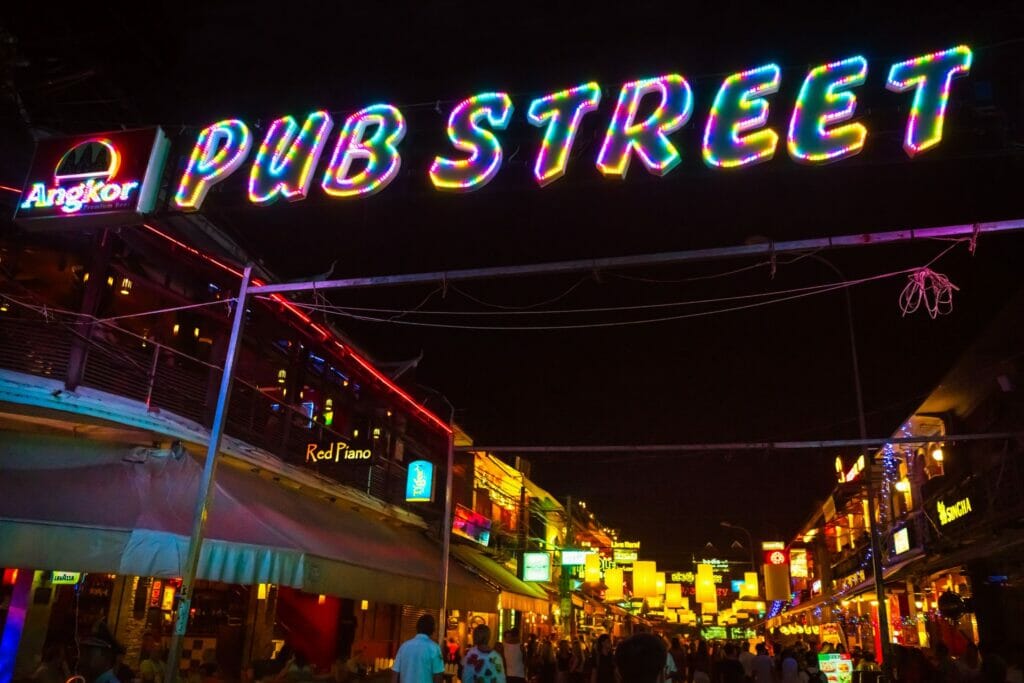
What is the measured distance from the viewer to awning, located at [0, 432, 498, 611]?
10.0 metres

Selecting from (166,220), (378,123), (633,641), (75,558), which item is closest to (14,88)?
(166,220)

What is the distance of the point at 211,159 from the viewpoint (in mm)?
12781

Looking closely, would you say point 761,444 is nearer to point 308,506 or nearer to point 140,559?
point 308,506

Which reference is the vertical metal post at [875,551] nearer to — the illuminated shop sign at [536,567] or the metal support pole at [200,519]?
the metal support pole at [200,519]

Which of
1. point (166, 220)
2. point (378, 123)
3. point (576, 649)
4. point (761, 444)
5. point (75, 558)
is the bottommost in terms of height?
point (576, 649)

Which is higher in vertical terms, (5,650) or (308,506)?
(308,506)

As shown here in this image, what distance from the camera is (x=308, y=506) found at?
15.8 meters

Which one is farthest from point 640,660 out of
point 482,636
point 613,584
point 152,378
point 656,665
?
point 613,584

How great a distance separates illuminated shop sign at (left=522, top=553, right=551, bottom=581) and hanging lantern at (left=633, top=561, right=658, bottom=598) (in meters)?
15.0

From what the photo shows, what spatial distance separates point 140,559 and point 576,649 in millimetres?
16219

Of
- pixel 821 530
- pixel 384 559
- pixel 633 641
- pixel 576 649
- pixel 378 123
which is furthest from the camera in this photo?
pixel 821 530

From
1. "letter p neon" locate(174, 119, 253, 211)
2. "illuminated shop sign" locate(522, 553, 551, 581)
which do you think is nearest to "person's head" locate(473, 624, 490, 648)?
"letter p neon" locate(174, 119, 253, 211)

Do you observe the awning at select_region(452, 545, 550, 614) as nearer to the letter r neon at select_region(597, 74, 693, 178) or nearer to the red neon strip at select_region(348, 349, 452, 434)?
the red neon strip at select_region(348, 349, 452, 434)

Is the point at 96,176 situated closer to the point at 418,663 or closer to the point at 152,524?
the point at 152,524
